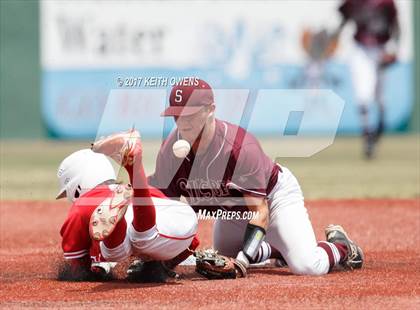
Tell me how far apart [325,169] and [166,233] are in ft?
35.1

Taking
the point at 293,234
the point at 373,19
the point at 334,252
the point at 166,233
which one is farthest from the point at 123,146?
the point at 373,19

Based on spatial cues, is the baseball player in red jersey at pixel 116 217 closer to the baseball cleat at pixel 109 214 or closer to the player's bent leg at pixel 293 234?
the baseball cleat at pixel 109 214

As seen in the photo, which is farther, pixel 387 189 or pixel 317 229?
pixel 387 189

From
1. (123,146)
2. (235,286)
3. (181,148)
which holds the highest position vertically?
(123,146)

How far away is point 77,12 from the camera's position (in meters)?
21.7

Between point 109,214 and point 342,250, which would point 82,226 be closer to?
point 109,214

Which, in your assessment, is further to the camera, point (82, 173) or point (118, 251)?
point (82, 173)

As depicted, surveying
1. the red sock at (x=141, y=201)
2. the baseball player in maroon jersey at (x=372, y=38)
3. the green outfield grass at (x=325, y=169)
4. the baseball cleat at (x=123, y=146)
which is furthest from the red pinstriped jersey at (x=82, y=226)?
the baseball player in maroon jersey at (x=372, y=38)

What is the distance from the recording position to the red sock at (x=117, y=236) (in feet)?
17.7

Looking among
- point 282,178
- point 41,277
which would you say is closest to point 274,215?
point 282,178

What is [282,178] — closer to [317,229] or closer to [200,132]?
[200,132]

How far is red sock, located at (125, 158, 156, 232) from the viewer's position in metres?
5.21

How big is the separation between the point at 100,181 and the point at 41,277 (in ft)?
2.60

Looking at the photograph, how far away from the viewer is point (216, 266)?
575 cm
